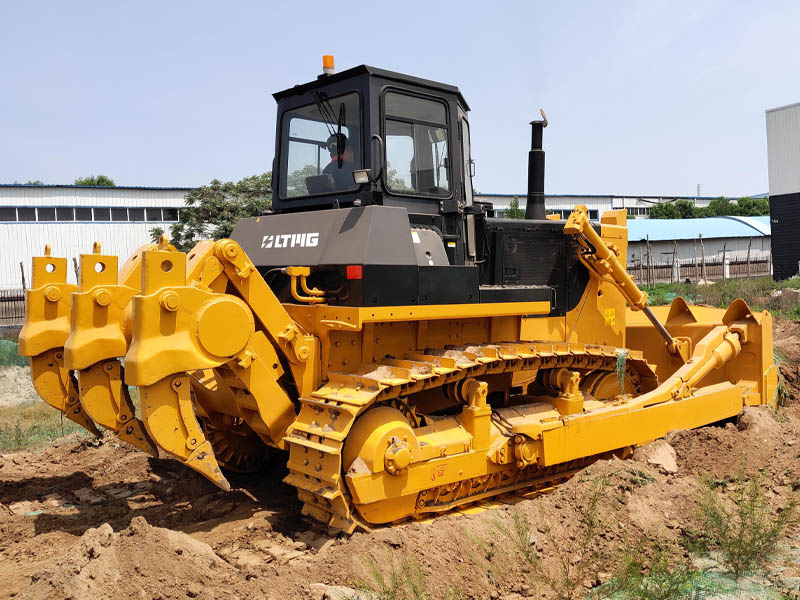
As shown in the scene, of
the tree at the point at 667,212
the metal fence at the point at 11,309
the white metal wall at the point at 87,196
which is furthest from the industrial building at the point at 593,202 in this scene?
the metal fence at the point at 11,309

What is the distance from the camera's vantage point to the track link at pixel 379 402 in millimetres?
4855

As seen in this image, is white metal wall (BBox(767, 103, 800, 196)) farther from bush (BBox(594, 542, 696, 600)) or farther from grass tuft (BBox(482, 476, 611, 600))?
bush (BBox(594, 542, 696, 600))

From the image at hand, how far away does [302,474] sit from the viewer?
16.5ft

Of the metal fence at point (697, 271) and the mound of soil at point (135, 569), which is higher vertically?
the metal fence at point (697, 271)

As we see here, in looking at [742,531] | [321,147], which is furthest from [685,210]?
[742,531]

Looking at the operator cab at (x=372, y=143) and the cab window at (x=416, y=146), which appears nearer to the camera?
the operator cab at (x=372, y=143)

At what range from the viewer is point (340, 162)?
6012 mm

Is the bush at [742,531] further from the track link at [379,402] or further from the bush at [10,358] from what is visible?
the bush at [10,358]

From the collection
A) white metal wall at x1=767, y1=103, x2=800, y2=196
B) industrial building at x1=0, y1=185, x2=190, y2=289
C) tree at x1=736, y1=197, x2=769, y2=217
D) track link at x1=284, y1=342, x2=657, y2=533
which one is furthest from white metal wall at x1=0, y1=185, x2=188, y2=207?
tree at x1=736, y1=197, x2=769, y2=217

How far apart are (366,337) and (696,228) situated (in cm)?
4193

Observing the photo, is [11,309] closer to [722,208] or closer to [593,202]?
[593,202]

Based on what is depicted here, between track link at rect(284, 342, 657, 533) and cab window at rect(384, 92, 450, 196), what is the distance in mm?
1400

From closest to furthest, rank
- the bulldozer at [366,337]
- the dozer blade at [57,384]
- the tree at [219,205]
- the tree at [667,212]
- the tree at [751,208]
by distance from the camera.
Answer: the bulldozer at [366,337]
the dozer blade at [57,384]
the tree at [219,205]
the tree at [667,212]
the tree at [751,208]

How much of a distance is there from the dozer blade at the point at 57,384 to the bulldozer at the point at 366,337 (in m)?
0.01
